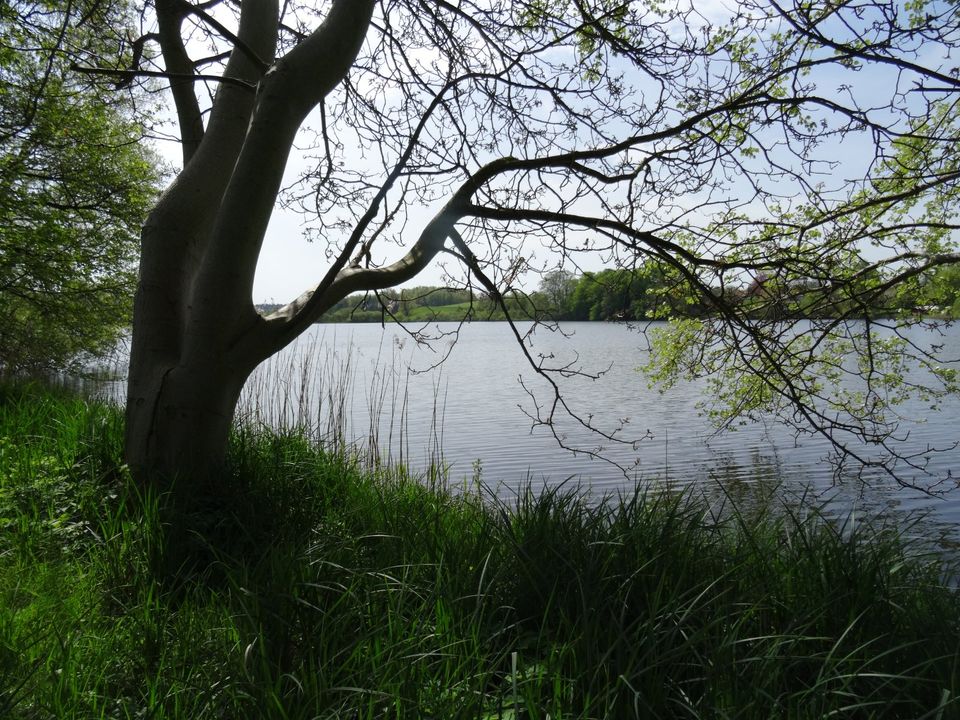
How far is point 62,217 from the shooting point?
28.0ft

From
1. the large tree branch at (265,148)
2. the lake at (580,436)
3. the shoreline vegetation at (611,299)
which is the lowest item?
the lake at (580,436)

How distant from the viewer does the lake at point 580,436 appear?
6.91m

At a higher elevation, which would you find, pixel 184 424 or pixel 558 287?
pixel 558 287

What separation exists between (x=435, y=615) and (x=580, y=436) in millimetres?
8660

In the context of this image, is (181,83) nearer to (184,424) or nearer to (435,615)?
(184,424)

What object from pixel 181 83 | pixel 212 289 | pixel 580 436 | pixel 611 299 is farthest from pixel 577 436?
pixel 212 289

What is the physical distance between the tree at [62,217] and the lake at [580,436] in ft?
8.55

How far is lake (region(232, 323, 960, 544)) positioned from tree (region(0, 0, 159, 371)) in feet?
8.55

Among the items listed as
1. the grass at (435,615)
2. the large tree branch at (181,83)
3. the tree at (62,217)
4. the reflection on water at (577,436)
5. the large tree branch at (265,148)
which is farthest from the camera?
the tree at (62,217)

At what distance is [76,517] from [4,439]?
145 cm

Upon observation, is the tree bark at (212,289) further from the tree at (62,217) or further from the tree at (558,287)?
the tree at (62,217)

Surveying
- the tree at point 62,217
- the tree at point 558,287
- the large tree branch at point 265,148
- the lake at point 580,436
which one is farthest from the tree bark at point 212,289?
the tree at point 62,217

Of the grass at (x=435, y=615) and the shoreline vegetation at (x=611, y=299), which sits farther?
the shoreline vegetation at (x=611, y=299)

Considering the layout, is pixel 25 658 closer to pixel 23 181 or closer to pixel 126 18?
pixel 126 18
